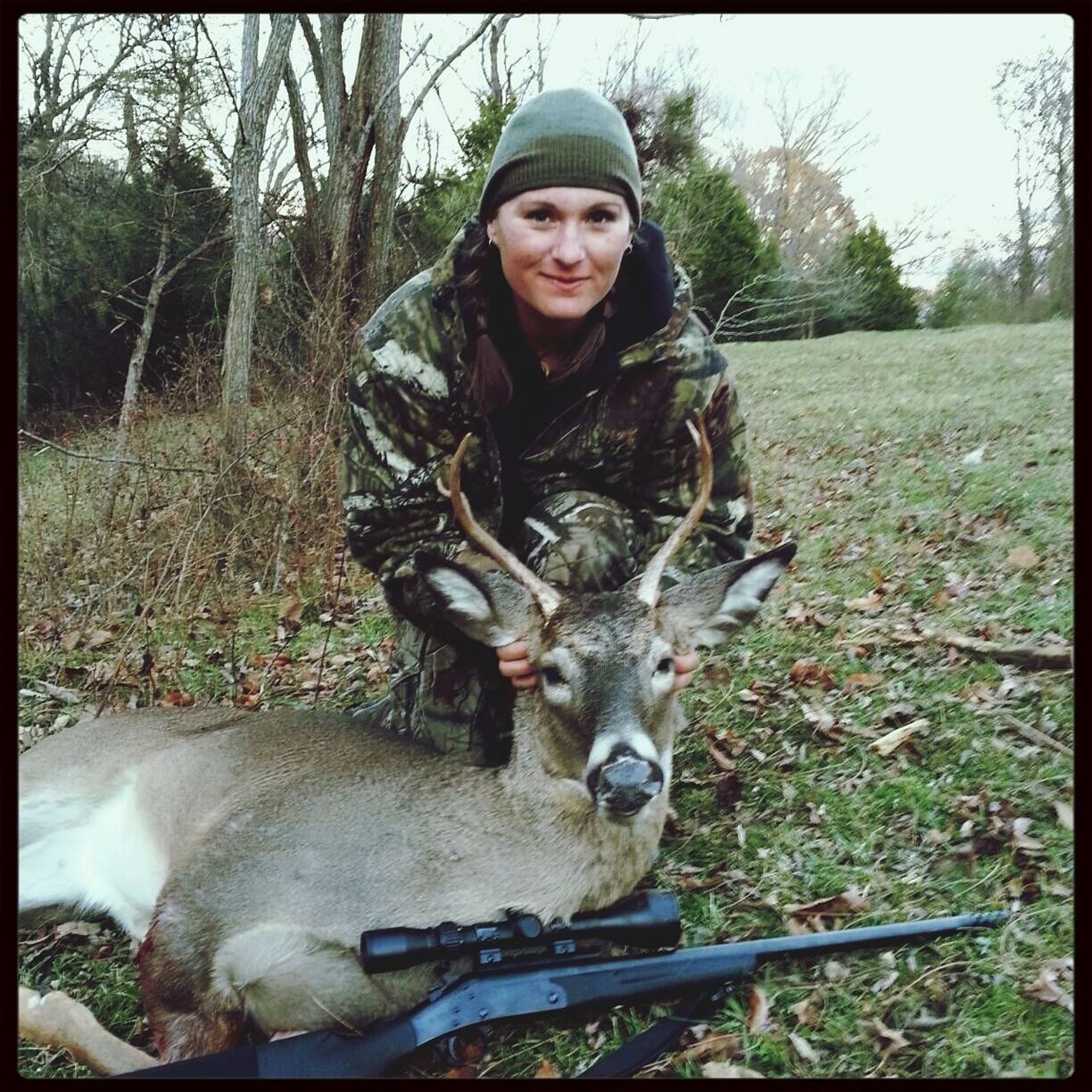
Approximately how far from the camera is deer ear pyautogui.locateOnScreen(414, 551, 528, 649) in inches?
98.6

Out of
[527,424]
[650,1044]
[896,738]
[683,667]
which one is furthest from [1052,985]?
[527,424]

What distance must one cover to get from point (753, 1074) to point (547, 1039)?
44 cm

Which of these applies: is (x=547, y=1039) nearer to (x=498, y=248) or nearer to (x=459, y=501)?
(x=459, y=501)

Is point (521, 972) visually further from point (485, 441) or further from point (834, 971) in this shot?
point (485, 441)

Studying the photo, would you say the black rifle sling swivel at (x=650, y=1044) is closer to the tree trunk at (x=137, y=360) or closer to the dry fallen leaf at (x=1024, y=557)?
the dry fallen leaf at (x=1024, y=557)

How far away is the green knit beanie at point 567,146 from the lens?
2443 mm

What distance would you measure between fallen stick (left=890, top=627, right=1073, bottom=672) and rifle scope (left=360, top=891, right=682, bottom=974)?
871 millimetres

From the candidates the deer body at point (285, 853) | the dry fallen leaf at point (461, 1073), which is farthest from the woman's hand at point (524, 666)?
the dry fallen leaf at point (461, 1073)

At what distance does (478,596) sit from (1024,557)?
1296mm

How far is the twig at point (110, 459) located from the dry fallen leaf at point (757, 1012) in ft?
5.99

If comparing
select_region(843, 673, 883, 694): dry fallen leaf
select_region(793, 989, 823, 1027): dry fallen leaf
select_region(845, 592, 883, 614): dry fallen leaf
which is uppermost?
select_region(845, 592, 883, 614): dry fallen leaf

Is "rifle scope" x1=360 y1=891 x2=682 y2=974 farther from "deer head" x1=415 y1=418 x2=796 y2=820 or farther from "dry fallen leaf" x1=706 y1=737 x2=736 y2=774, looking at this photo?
"dry fallen leaf" x1=706 y1=737 x2=736 y2=774

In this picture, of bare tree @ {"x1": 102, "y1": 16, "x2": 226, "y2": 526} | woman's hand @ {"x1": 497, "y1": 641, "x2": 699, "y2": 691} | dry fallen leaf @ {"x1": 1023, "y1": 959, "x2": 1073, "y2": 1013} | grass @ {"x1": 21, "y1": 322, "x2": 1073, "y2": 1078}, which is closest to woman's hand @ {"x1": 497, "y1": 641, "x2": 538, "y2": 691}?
woman's hand @ {"x1": 497, "y1": 641, "x2": 699, "y2": 691}
